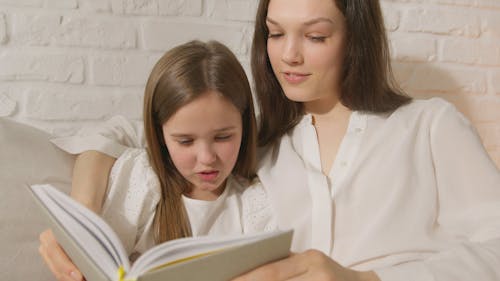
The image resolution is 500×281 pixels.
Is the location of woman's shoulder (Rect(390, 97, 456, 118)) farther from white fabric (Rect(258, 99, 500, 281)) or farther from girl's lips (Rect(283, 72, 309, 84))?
girl's lips (Rect(283, 72, 309, 84))

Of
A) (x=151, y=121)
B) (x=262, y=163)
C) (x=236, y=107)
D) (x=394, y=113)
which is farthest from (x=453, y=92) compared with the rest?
(x=151, y=121)

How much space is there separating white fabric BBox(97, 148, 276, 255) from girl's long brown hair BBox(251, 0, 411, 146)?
217 mm

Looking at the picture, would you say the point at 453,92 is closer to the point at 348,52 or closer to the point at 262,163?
the point at 348,52

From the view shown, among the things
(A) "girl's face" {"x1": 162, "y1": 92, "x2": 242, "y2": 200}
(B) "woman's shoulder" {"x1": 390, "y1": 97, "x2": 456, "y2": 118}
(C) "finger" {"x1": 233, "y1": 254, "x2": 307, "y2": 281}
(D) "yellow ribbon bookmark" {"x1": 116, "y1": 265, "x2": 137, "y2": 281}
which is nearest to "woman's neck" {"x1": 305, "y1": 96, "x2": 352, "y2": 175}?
(B) "woman's shoulder" {"x1": 390, "y1": 97, "x2": 456, "y2": 118}

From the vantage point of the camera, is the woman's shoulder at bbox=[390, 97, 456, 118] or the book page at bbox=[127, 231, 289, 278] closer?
the book page at bbox=[127, 231, 289, 278]

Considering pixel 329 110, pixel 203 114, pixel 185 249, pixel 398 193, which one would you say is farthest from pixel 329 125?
pixel 185 249

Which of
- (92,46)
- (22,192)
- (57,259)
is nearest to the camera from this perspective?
(57,259)

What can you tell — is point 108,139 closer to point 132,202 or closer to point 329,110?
point 132,202

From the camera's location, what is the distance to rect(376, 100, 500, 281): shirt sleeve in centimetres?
102

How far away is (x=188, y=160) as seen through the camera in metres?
1.13

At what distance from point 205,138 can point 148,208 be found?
22cm

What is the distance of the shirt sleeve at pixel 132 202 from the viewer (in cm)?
114

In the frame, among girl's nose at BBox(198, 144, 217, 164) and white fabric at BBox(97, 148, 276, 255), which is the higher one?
girl's nose at BBox(198, 144, 217, 164)

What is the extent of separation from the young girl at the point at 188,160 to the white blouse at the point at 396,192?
9 cm
